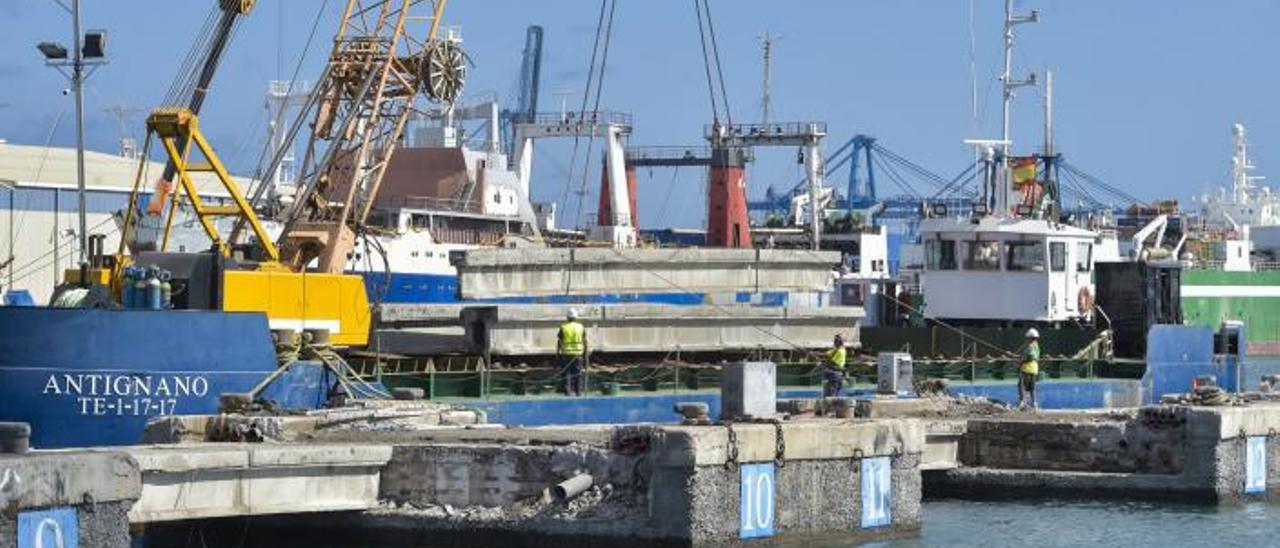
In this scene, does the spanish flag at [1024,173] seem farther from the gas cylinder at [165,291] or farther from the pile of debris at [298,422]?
the gas cylinder at [165,291]

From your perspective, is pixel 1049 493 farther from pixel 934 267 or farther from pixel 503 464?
pixel 934 267

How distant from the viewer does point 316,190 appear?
35344 mm

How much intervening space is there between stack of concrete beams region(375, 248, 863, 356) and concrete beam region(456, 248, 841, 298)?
0.02 m

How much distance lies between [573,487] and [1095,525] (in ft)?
27.9

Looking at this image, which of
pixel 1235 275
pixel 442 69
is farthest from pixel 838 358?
pixel 1235 275

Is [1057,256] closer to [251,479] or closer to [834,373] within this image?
[834,373]

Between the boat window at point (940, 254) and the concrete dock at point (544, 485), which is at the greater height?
the boat window at point (940, 254)

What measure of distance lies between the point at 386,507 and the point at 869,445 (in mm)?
4805

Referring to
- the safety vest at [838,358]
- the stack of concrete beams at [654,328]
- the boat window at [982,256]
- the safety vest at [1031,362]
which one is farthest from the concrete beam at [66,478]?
the boat window at [982,256]

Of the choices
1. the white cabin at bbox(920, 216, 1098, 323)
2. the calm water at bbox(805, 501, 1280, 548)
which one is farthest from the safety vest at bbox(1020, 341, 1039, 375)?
the white cabin at bbox(920, 216, 1098, 323)

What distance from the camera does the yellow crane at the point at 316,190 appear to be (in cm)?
2738

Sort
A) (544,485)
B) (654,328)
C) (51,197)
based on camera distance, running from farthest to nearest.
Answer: (51,197) → (654,328) → (544,485)

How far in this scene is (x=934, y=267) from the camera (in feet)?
139

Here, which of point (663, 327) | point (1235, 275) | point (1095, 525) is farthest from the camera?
point (1235, 275)
